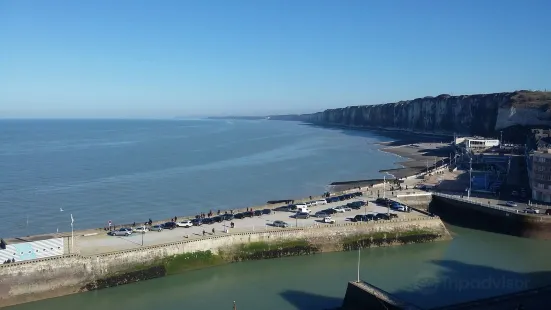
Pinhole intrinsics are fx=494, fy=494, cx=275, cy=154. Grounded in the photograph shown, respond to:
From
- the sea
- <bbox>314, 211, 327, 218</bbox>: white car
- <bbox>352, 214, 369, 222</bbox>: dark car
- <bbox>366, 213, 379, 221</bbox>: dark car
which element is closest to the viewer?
the sea

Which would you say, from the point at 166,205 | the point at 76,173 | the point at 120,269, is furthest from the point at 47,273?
the point at 76,173

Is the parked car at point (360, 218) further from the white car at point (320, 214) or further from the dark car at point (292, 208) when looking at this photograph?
the dark car at point (292, 208)

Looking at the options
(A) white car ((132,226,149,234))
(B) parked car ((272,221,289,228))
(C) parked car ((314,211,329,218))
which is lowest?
(A) white car ((132,226,149,234))

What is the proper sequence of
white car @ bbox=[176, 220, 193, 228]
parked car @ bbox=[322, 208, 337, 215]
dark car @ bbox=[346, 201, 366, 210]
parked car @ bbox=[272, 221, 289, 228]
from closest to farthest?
white car @ bbox=[176, 220, 193, 228], parked car @ bbox=[272, 221, 289, 228], parked car @ bbox=[322, 208, 337, 215], dark car @ bbox=[346, 201, 366, 210]

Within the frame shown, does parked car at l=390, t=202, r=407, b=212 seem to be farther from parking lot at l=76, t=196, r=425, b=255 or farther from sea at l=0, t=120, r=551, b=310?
sea at l=0, t=120, r=551, b=310

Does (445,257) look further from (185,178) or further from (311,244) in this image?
(185,178)

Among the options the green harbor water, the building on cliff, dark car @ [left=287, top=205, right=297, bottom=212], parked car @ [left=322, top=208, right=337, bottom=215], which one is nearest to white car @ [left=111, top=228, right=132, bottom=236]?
the green harbor water

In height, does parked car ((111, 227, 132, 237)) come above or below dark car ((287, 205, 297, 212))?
below
